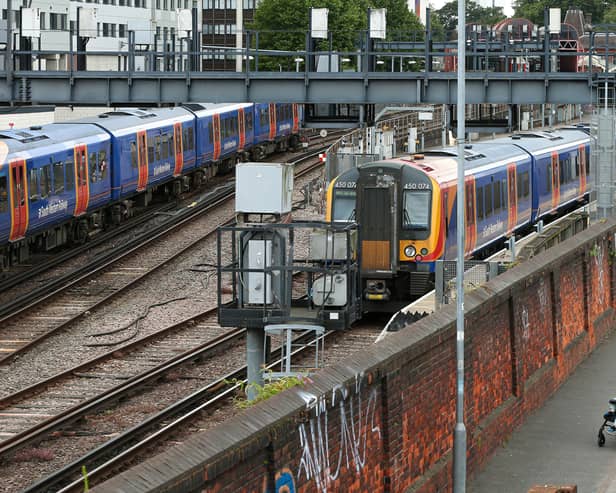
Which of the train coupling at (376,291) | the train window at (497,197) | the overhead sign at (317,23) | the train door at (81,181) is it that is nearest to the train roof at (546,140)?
the train window at (497,197)

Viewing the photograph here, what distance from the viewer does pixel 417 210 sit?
2720 centimetres

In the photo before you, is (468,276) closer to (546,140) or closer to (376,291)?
(376,291)

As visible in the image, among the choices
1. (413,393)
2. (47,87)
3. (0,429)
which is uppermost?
(47,87)

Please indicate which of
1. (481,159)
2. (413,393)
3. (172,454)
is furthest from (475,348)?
(481,159)

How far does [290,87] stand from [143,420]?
760 inches

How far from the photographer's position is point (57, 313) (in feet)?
92.6

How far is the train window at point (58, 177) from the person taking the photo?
33781mm

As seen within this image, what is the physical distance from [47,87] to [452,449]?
24.5 m

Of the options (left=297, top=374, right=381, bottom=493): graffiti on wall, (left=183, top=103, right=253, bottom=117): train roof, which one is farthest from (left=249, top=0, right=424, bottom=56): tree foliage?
(left=297, top=374, right=381, bottom=493): graffiti on wall

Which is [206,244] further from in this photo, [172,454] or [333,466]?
[172,454]

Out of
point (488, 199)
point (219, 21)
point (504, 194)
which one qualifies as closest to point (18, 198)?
point (488, 199)

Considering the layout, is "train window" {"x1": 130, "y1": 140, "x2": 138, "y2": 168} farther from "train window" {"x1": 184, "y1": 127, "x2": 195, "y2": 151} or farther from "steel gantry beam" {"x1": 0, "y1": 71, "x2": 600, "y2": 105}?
"train window" {"x1": 184, "y1": 127, "x2": 195, "y2": 151}

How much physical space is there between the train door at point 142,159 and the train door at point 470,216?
1326 centimetres

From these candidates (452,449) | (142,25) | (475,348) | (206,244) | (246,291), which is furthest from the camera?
(142,25)
